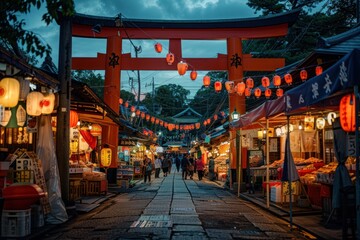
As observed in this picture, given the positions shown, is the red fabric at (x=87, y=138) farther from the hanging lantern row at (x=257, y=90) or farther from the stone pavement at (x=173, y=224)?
the hanging lantern row at (x=257, y=90)

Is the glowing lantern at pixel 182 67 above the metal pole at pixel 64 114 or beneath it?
above

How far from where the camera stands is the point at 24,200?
10188 mm

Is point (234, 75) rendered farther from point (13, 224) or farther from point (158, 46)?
point (13, 224)

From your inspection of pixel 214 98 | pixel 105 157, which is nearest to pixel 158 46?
pixel 105 157

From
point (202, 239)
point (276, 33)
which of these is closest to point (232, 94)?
point (276, 33)

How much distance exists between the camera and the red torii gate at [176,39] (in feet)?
84.8

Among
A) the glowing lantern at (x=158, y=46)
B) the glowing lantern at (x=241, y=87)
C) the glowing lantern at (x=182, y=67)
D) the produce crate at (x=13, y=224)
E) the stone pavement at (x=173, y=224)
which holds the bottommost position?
the stone pavement at (x=173, y=224)

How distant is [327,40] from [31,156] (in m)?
10.6

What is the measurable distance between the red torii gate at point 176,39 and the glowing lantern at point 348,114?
1616cm

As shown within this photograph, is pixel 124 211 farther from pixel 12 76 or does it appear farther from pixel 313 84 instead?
pixel 313 84

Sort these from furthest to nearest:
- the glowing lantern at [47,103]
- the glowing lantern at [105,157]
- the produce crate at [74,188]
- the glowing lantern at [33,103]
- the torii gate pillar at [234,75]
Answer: the torii gate pillar at [234,75] < the glowing lantern at [105,157] < the produce crate at [74,188] < the glowing lantern at [47,103] < the glowing lantern at [33,103]

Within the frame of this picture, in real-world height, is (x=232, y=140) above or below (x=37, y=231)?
above

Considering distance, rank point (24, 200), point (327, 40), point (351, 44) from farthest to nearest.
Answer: point (327, 40), point (351, 44), point (24, 200)

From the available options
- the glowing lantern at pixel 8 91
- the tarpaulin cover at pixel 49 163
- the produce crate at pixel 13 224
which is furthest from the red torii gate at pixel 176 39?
the produce crate at pixel 13 224
